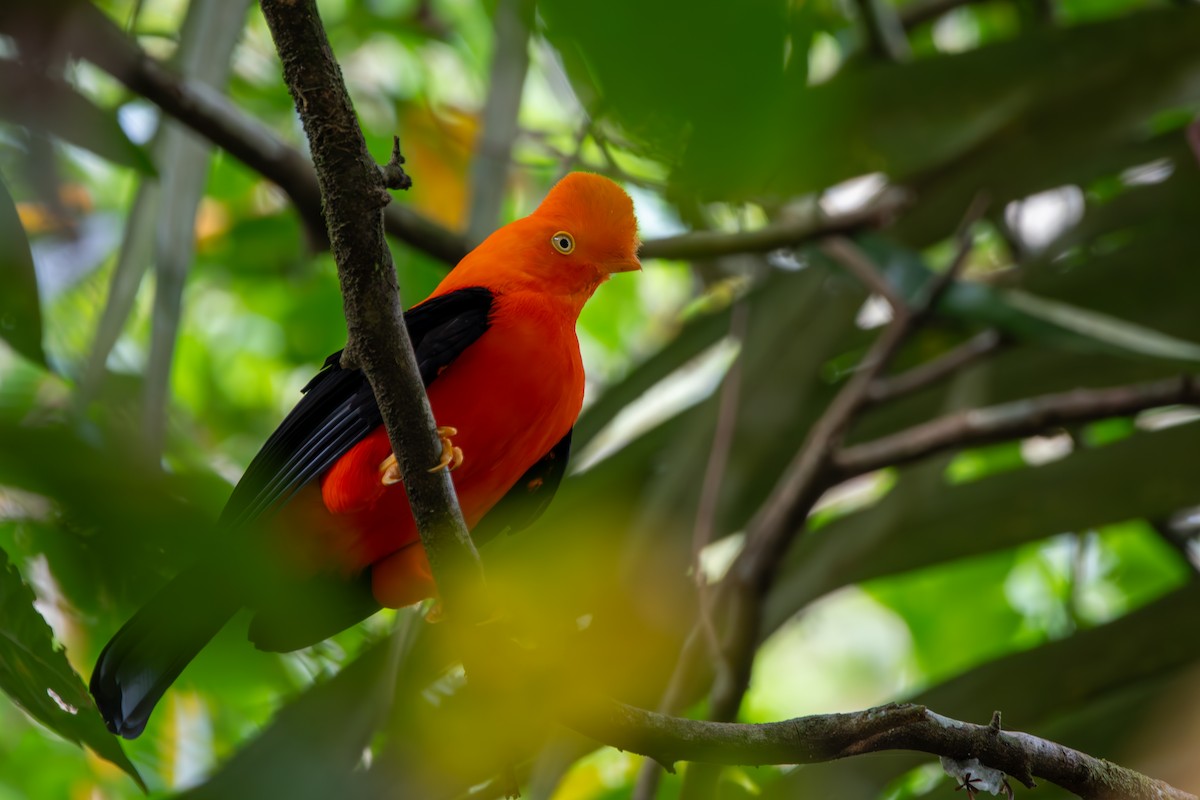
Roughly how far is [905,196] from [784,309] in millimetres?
627

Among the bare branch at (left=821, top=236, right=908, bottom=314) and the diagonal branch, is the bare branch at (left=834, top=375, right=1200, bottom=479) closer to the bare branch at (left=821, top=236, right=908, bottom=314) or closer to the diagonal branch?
the bare branch at (left=821, top=236, right=908, bottom=314)

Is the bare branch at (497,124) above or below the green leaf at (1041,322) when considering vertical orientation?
above

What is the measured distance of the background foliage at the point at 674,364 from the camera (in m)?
0.54

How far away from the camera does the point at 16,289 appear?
0.77 metres

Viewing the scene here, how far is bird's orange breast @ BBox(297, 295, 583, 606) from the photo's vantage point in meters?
2.60

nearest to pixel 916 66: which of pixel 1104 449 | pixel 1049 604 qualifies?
pixel 1104 449

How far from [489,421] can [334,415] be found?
1.08ft

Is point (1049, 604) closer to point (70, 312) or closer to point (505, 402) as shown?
point (505, 402)

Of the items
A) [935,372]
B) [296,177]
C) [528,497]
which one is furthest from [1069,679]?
[296,177]

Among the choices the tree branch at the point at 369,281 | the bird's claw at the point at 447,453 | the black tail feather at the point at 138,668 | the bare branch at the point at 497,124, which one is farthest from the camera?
the bare branch at the point at 497,124

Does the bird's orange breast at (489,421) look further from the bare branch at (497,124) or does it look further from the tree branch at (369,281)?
the bare branch at (497,124)

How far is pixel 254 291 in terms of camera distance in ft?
20.6

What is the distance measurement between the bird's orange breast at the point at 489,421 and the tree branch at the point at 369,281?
0.60m

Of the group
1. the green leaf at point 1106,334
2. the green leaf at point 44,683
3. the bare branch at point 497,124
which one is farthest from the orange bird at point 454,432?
the green leaf at point 44,683
